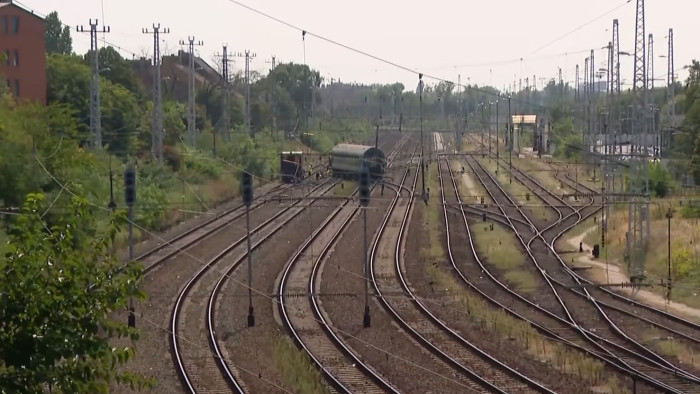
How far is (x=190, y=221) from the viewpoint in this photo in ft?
115

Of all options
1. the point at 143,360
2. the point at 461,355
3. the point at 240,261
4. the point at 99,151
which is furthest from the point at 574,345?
the point at 99,151

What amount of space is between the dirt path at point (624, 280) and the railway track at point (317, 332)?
6684 millimetres

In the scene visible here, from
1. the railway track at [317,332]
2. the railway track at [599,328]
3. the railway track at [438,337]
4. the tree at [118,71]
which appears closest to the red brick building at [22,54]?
the tree at [118,71]

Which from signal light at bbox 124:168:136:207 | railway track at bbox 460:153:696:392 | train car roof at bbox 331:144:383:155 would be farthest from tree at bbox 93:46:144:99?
signal light at bbox 124:168:136:207

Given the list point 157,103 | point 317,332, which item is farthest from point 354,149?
point 317,332

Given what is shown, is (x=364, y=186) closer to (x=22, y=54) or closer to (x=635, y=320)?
(x=635, y=320)

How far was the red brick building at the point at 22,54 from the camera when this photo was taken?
138 feet

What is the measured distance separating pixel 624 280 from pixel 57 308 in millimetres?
19206

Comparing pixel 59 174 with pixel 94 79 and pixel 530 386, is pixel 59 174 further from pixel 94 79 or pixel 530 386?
pixel 530 386

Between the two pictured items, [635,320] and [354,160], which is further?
[354,160]

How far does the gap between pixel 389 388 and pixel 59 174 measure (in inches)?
592

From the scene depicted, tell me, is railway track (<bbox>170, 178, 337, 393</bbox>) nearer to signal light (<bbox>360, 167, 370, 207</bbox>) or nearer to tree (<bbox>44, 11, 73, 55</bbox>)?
signal light (<bbox>360, 167, 370, 207</bbox>)

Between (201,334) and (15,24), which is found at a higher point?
(15,24)

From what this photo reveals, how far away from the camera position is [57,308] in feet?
20.5
